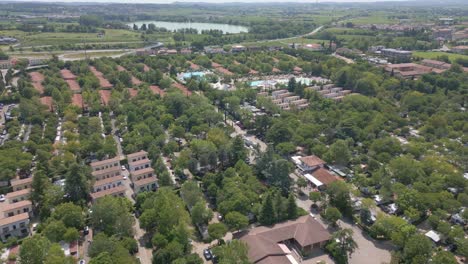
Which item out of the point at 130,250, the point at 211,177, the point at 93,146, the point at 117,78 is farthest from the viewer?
the point at 117,78

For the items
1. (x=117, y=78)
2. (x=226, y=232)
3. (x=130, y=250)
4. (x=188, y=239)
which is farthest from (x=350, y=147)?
(x=117, y=78)

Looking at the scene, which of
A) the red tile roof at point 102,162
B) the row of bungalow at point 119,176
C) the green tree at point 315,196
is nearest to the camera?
the green tree at point 315,196

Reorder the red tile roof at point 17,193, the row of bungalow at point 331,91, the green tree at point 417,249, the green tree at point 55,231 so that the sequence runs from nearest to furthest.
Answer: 1. the green tree at point 417,249
2. the green tree at point 55,231
3. the red tile roof at point 17,193
4. the row of bungalow at point 331,91

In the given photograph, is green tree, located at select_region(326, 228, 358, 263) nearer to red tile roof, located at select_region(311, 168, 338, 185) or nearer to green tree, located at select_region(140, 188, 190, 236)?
red tile roof, located at select_region(311, 168, 338, 185)

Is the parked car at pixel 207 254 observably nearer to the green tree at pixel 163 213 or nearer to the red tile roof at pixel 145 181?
the green tree at pixel 163 213

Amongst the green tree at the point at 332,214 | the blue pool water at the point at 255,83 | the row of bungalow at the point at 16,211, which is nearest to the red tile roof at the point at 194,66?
the blue pool water at the point at 255,83

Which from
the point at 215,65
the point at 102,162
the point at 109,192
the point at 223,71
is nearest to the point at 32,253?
the point at 109,192

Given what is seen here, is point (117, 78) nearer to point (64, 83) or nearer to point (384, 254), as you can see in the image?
point (64, 83)
